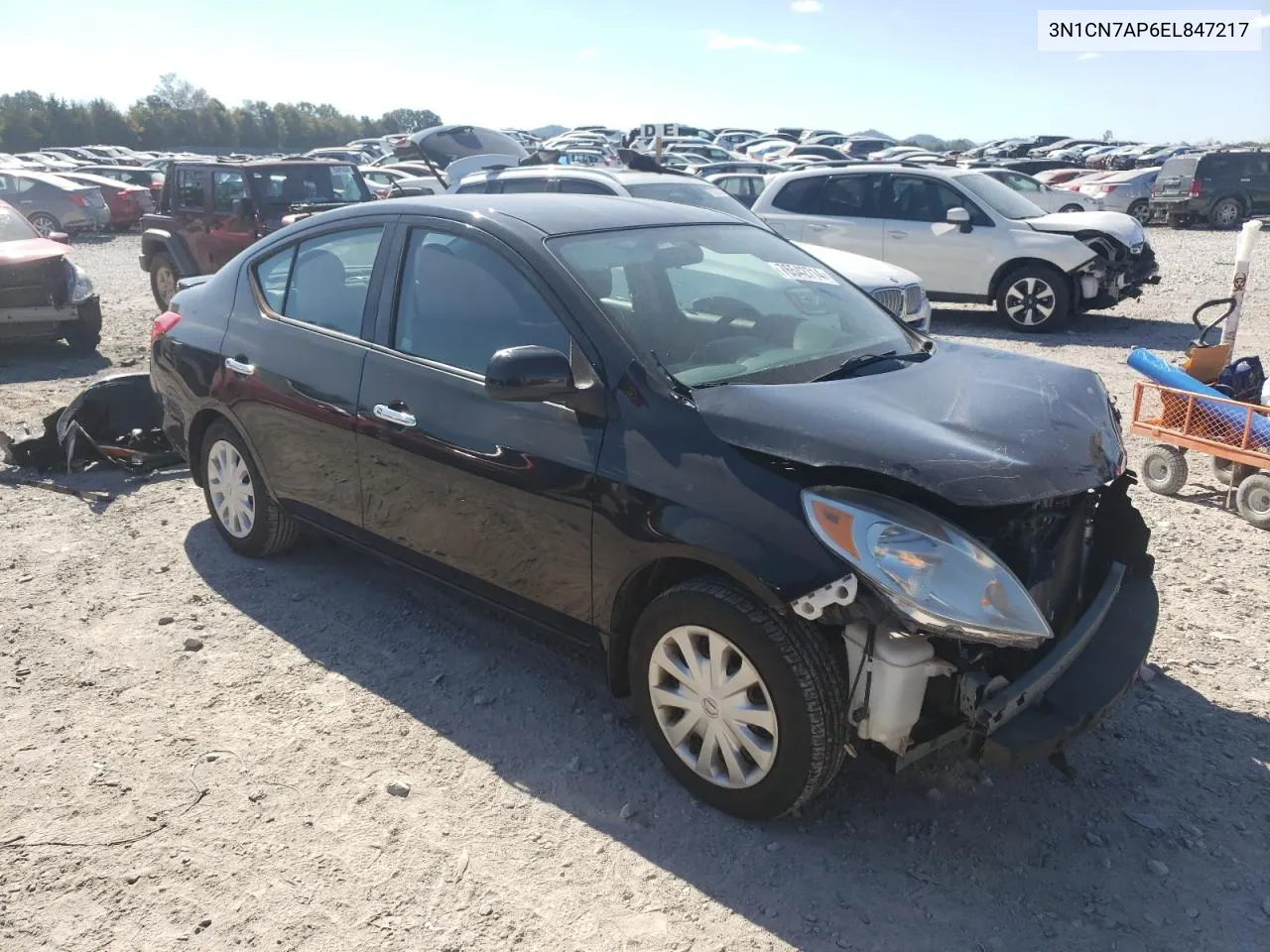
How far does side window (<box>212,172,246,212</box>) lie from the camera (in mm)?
11702

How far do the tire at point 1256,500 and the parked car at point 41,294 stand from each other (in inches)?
391

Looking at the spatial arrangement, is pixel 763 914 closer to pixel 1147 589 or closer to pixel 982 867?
pixel 982 867

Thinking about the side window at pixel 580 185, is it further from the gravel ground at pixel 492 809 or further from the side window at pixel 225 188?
the gravel ground at pixel 492 809

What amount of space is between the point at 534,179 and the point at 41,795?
800 centimetres

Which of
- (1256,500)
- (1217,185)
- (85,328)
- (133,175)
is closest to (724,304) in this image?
(1256,500)

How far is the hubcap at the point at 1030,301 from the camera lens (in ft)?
35.4

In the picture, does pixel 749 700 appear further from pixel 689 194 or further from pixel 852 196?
pixel 852 196

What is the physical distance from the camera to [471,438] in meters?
3.53

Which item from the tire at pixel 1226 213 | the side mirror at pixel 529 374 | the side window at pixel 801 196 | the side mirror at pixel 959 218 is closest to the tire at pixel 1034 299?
the side mirror at pixel 959 218

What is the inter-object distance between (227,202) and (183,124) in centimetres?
5479

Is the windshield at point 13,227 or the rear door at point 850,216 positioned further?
the rear door at point 850,216

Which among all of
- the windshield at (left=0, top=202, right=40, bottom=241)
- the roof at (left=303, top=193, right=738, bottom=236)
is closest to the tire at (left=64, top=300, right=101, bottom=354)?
the windshield at (left=0, top=202, right=40, bottom=241)

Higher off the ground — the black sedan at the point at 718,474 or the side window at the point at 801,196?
the side window at the point at 801,196

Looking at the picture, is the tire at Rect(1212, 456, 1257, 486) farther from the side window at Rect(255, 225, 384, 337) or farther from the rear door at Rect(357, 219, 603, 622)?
the side window at Rect(255, 225, 384, 337)
